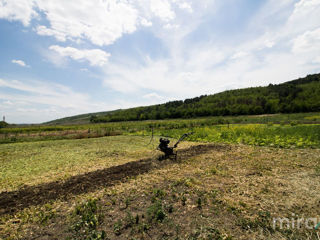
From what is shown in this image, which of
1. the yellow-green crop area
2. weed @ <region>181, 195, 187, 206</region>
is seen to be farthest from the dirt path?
weed @ <region>181, 195, 187, 206</region>

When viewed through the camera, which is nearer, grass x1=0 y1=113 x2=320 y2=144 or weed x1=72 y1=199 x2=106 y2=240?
weed x1=72 y1=199 x2=106 y2=240

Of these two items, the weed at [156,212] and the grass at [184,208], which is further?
the weed at [156,212]

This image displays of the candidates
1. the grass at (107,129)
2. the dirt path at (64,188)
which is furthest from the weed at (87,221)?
the grass at (107,129)

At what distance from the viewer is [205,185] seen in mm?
6254

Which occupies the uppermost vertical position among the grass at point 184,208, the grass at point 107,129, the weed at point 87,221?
the grass at point 107,129

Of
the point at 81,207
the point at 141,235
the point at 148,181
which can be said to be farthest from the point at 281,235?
the point at 81,207

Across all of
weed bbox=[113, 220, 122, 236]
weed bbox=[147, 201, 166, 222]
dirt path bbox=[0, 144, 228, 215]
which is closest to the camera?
weed bbox=[113, 220, 122, 236]

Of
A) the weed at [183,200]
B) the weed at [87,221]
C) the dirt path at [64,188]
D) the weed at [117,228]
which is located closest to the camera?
the weed at [87,221]

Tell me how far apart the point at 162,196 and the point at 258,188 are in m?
3.56

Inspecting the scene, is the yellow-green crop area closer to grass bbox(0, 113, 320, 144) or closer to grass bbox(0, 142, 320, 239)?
grass bbox(0, 142, 320, 239)

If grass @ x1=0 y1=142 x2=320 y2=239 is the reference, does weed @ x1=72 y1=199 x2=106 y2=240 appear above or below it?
above

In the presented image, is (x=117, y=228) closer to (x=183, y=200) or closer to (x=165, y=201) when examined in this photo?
(x=165, y=201)

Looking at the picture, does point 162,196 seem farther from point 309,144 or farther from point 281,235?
point 309,144

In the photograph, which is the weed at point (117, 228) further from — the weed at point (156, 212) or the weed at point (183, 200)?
the weed at point (183, 200)
